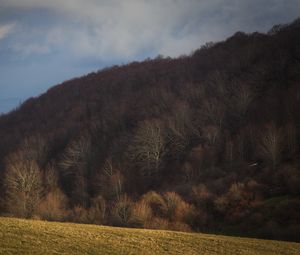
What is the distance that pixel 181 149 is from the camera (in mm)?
95312

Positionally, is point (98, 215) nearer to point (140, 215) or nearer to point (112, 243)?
point (140, 215)

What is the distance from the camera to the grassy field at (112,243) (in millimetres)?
Answer: 24562

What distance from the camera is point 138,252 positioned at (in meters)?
24.8

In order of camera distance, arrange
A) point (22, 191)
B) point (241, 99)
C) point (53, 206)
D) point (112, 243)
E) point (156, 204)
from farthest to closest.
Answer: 1. point (241, 99)
2. point (22, 191)
3. point (53, 206)
4. point (156, 204)
5. point (112, 243)

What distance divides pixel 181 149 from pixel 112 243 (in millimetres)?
69409

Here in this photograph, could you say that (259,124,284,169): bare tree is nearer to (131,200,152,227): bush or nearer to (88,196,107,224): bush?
(131,200,152,227): bush

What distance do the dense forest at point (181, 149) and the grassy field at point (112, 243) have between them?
62.1 ft

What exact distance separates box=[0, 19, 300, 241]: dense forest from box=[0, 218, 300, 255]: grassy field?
62.1 feet

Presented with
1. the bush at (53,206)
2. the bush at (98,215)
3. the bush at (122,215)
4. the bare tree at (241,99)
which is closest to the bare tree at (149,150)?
the bush at (53,206)

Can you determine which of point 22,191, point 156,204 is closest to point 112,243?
point 156,204

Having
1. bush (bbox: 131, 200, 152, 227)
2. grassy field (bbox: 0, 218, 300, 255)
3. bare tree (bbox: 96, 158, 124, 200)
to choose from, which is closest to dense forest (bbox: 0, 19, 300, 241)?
bush (bbox: 131, 200, 152, 227)

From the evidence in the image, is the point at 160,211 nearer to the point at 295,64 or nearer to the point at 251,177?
the point at 251,177

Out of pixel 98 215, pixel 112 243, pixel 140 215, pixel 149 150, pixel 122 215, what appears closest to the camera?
pixel 112 243

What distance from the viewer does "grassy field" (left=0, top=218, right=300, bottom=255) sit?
80.6ft
